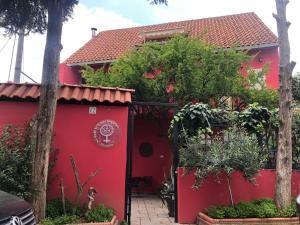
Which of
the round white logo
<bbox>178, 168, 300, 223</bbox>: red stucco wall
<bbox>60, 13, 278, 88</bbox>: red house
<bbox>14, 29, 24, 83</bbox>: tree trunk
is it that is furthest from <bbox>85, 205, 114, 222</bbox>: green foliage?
<bbox>60, 13, 278, 88</bbox>: red house

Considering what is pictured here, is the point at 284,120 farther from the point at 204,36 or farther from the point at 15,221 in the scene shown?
the point at 204,36

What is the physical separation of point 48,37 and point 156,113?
6.49 meters

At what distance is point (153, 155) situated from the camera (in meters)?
13.7

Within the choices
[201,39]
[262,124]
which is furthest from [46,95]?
[201,39]

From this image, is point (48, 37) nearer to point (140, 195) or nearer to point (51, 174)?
point (51, 174)

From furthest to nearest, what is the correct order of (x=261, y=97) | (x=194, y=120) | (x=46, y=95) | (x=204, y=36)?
1. (x=204, y=36)
2. (x=261, y=97)
3. (x=194, y=120)
4. (x=46, y=95)

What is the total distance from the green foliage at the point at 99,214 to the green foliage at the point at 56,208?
1.66ft

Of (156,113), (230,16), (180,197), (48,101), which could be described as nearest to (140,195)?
(156,113)

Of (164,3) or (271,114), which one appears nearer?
(164,3)

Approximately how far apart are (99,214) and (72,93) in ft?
9.51

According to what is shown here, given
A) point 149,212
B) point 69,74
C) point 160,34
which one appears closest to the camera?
point 149,212

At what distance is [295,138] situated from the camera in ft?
27.8

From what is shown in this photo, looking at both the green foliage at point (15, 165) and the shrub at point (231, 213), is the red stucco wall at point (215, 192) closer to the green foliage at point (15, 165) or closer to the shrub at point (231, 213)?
the shrub at point (231, 213)

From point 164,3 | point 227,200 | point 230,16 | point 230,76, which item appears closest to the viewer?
point 164,3
